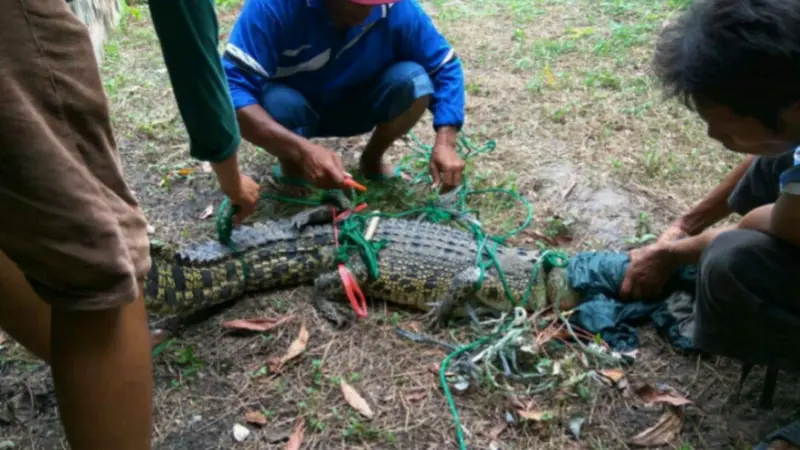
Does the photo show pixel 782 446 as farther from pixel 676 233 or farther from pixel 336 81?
pixel 336 81

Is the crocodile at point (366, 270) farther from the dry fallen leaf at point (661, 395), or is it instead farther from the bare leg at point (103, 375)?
the bare leg at point (103, 375)

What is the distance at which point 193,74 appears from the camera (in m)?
1.52

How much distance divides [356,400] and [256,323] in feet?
1.86

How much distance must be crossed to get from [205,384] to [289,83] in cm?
155

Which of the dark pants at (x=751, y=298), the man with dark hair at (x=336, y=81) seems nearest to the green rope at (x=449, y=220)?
the man with dark hair at (x=336, y=81)

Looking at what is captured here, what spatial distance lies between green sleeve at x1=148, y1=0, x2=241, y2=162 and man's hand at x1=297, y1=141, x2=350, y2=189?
1.08 m

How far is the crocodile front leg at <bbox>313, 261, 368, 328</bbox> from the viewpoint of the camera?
2639 mm

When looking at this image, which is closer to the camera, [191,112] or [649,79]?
[191,112]

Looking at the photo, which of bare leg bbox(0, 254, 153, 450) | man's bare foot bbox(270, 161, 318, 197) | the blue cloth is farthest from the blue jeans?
bare leg bbox(0, 254, 153, 450)

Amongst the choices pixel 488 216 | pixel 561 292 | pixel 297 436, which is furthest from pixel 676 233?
pixel 297 436

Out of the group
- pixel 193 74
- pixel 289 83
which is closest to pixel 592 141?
pixel 289 83

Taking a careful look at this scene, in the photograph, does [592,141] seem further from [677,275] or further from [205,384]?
[205,384]

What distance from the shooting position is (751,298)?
2.00 m

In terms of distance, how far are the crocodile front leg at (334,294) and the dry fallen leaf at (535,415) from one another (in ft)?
2.55
